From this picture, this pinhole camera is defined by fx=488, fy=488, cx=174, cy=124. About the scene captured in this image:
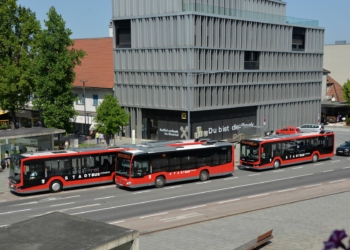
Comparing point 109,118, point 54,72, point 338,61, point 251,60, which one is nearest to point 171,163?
point 109,118

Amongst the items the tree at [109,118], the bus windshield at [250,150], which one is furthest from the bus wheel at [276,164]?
the tree at [109,118]

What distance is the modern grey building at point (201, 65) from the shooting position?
49406 mm

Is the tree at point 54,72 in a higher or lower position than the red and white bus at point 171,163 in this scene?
higher

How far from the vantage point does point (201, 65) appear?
49.7 meters

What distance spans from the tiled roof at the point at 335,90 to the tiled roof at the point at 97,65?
39.7 m

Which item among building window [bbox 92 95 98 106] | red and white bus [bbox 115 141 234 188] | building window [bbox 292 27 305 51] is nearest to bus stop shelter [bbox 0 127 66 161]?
red and white bus [bbox 115 141 234 188]

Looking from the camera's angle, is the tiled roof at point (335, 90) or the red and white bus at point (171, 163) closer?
the red and white bus at point (171, 163)

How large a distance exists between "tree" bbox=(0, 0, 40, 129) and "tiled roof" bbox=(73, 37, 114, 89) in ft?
41.0

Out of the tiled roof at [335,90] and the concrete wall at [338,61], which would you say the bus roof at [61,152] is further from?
the concrete wall at [338,61]

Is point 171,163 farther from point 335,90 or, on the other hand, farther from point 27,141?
point 335,90

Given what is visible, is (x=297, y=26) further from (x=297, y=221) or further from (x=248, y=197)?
(x=297, y=221)

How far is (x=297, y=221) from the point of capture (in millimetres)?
20828

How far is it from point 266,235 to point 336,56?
264 feet

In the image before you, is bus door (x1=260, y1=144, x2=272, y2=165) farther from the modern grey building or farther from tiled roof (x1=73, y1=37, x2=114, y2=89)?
tiled roof (x1=73, y1=37, x2=114, y2=89)
